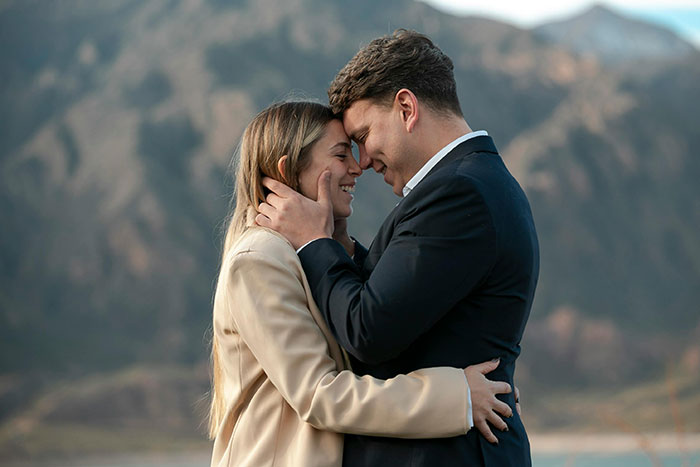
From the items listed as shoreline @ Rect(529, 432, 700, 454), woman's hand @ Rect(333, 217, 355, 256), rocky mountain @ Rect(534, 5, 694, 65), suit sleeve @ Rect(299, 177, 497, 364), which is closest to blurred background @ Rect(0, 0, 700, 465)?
shoreline @ Rect(529, 432, 700, 454)

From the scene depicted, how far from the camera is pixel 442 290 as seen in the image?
2.52 metres

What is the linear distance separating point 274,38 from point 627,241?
2137 centimetres

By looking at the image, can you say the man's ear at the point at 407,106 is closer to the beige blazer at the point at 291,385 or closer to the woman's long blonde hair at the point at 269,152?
the woman's long blonde hair at the point at 269,152

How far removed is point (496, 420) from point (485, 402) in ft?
0.20

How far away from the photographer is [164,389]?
Result: 111 feet

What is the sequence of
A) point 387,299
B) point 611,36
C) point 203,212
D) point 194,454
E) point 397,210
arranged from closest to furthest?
point 387,299
point 397,210
point 194,454
point 203,212
point 611,36

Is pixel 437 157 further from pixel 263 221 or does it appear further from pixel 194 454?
pixel 194 454

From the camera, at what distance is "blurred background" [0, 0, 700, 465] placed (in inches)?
1328

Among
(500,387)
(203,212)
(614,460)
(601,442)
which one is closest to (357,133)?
(500,387)

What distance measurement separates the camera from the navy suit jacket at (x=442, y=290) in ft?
8.26

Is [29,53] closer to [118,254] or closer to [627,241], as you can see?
[118,254]

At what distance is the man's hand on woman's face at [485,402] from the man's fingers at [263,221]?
2.47ft

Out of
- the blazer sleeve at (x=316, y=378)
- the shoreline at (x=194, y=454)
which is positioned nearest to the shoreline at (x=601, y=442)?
the shoreline at (x=194, y=454)

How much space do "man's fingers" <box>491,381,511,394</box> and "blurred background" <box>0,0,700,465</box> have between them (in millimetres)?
24171
